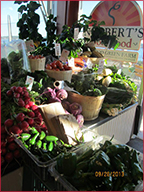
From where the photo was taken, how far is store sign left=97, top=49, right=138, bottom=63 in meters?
2.82

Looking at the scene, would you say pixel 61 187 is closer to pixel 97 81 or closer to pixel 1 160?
pixel 1 160

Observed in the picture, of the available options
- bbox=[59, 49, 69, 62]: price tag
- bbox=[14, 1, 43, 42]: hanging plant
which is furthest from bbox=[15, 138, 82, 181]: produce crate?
bbox=[14, 1, 43, 42]: hanging plant

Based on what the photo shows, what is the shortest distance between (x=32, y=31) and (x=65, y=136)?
2.19 m

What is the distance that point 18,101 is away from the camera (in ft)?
Result: 4.55

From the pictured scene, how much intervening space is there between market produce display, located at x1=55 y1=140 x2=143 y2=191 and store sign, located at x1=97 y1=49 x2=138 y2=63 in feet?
7.24

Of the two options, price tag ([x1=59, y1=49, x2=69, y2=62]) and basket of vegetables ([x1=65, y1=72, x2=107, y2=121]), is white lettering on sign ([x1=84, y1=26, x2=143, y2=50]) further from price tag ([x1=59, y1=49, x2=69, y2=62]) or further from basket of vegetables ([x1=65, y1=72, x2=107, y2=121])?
basket of vegetables ([x1=65, y1=72, x2=107, y2=121])

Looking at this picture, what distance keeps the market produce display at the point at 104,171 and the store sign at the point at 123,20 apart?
2314mm

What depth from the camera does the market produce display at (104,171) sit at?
2.81 ft

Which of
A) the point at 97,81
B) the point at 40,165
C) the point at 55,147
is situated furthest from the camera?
the point at 97,81

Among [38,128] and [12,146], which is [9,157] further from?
[38,128]

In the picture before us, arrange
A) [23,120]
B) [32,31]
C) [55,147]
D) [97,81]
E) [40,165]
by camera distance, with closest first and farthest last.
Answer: [40,165] < [55,147] < [23,120] < [97,81] < [32,31]

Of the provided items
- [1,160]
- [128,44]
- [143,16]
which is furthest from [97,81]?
[1,160]

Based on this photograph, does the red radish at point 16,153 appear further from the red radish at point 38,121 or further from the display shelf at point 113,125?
the display shelf at point 113,125
